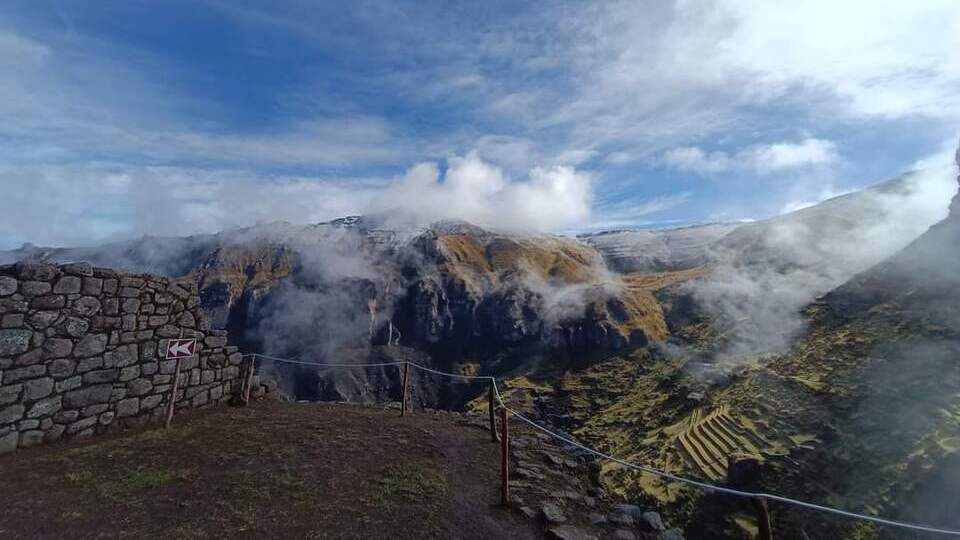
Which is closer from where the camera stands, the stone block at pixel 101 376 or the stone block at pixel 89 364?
the stone block at pixel 89 364

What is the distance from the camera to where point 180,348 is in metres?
11.8

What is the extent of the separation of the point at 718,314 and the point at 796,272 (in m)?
17.1

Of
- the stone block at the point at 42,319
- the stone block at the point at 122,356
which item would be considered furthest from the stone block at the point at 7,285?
the stone block at the point at 122,356

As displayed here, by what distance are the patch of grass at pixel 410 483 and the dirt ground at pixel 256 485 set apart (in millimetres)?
21

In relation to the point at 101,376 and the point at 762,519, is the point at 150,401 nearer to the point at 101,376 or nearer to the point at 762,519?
the point at 101,376

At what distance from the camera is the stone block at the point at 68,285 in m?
9.95

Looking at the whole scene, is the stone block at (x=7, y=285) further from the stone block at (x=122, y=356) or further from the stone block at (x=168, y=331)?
the stone block at (x=168, y=331)

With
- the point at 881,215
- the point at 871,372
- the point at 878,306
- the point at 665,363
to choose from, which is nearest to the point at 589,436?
the point at 665,363

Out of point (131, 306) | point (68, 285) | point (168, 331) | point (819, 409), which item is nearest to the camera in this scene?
point (68, 285)

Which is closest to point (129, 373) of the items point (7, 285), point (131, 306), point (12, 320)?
point (131, 306)

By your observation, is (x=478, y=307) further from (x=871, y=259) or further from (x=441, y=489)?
(x=441, y=489)

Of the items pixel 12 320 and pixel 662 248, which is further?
pixel 662 248

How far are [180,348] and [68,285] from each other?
109 inches

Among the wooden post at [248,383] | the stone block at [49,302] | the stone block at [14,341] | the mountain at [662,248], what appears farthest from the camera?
the mountain at [662,248]
